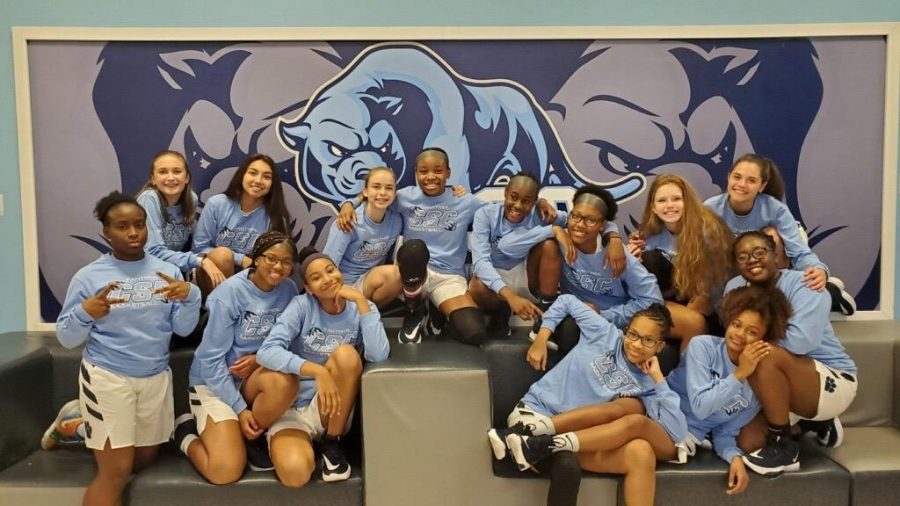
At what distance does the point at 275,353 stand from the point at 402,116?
4.81 ft

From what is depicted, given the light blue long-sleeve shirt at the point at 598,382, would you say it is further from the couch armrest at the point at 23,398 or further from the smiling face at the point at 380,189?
the couch armrest at the point at 23,398

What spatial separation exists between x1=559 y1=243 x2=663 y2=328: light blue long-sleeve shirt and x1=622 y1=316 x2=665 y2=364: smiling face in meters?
0.32

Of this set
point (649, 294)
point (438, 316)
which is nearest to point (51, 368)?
point (438, 316)

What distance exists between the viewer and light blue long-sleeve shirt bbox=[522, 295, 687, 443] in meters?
2.78

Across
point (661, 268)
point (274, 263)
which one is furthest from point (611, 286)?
point (274, 263)

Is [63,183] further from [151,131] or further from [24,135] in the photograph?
[151,131]

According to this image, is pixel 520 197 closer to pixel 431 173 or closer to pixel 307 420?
pixel 431 173

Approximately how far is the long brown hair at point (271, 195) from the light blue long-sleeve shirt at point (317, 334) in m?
0.63

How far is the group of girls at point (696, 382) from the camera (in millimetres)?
2697

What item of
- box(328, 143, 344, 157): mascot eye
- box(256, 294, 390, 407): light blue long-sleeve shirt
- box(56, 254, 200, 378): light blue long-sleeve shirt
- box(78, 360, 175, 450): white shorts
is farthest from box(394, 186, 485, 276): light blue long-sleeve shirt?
box(78, 360, 175, 450): white shorts

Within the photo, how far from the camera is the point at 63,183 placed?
360 centimetres

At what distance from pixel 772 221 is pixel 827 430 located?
93 centimetres

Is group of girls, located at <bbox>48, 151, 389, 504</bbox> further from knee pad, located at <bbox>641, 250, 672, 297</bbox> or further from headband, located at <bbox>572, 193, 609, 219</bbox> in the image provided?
knee pad, located at <bbox>641, 250, 672, 297</bbox>

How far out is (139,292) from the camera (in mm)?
2725
